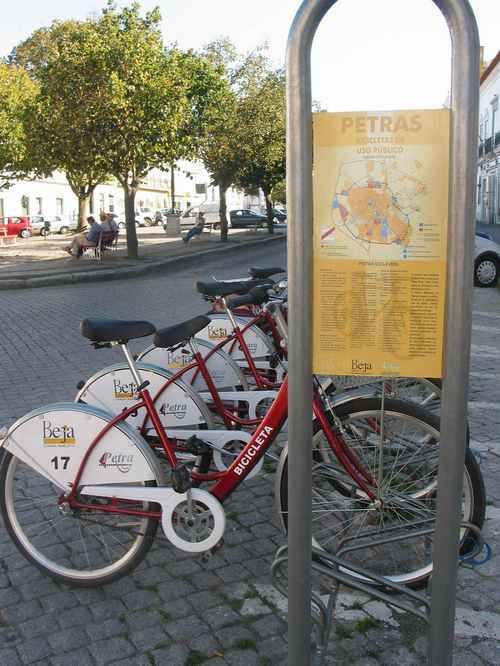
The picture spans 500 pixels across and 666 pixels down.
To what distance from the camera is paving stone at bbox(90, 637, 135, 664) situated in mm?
2848

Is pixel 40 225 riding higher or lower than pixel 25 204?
lower

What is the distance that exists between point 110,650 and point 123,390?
1589 millimetres

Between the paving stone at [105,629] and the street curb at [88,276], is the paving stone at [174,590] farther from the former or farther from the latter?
the street curb at [88,276]

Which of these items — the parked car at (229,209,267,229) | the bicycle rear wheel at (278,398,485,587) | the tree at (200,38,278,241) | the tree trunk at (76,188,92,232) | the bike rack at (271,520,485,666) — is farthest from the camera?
the parked car at (229,209,267,229)

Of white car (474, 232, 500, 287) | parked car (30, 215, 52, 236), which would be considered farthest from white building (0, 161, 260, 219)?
white car (474, 232, 500, 287)

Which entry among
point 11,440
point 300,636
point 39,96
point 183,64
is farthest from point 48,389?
point 183,64

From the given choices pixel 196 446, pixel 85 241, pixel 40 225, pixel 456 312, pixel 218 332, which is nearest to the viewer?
pixel 456 312

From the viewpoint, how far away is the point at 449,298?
210 centimetres

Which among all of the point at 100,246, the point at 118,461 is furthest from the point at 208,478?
the point at 100,246

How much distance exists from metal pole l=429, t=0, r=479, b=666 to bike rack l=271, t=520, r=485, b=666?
21cm

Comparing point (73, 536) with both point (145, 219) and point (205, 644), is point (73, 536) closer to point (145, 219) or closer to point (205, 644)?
point (205, 644)

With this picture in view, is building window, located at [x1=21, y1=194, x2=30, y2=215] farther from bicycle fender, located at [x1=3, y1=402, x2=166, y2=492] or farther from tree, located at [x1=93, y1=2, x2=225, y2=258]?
bicycle fender, located at [x1=3, y1=402, x2=166, y2=492]

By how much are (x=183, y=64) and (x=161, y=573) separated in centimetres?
2027

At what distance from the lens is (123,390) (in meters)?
4.20
